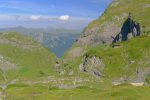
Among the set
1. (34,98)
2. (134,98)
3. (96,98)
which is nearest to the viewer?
(134,98)

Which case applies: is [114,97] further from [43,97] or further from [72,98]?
[43,97]

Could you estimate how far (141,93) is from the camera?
177625 millimetres

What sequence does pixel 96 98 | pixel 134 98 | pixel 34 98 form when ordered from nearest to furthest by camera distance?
pixel 134 98
pixel 96 98
pixel 34 98

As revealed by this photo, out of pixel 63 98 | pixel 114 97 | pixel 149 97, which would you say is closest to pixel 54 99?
pixel 63 98

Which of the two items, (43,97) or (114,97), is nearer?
(114,97)

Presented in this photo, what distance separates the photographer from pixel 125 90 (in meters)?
181

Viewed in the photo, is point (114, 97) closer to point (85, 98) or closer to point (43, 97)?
point (85, 98)

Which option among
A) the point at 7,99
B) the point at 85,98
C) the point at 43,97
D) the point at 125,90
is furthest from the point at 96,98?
the point at 7,99

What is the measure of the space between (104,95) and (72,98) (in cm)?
1536

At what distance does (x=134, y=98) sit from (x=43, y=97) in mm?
49479

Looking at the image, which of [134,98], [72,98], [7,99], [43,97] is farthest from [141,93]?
[7,99]

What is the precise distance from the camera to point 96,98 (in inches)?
6737

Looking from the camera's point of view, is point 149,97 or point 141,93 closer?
point 149,97

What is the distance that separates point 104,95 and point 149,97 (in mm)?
21541
